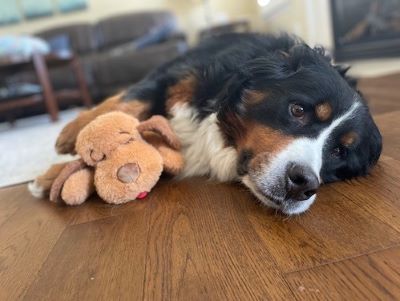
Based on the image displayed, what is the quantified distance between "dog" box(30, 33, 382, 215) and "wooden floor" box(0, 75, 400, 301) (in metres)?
0.07

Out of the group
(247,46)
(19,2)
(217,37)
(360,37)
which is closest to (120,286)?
(247,46)

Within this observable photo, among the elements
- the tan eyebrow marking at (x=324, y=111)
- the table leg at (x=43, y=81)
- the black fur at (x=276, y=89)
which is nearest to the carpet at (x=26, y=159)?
the black fur at (x=276, y=89)

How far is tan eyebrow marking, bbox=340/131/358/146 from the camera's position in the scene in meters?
1.19

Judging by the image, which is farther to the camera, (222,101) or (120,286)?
(222,101)

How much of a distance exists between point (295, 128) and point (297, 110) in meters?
0.06

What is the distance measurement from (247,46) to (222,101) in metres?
0.28

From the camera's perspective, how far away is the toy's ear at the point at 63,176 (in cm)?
126

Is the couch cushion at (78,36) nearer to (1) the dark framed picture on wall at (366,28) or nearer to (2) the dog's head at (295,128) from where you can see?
(1) the dark framed picture on wall at (366,28)

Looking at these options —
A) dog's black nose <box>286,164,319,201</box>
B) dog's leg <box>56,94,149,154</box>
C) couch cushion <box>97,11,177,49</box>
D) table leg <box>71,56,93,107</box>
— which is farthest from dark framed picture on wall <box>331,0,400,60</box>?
dog's black nose <box>286,164,319,201</box>

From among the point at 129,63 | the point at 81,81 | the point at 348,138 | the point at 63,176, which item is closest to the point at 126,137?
the point at 63,176

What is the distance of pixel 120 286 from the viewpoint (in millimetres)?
783

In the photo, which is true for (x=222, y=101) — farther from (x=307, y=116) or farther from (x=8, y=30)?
(x=8, y=30)

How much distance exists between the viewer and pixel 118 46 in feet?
19.1

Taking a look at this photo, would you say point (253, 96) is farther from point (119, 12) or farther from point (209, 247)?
point (119, 12)
